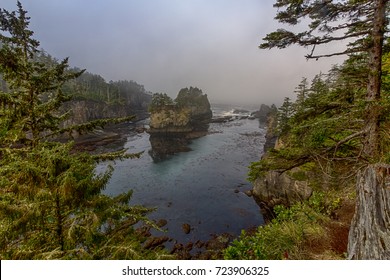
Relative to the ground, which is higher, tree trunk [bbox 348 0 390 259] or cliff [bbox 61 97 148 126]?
cliff [bbox 61 97 148 126]

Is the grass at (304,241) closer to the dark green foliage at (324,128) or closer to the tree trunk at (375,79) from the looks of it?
the dark green foliage at (324,128)

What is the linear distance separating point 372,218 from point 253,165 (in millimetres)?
2934

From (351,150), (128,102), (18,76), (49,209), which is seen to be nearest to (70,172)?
(49,209)

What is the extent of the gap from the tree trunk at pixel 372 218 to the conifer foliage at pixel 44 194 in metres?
4.41

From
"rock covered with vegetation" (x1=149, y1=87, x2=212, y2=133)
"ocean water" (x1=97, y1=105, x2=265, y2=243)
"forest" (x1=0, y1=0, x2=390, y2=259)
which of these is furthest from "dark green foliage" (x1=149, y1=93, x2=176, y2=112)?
"forest" (x1=0, y1=0, x2=390, y2=259)

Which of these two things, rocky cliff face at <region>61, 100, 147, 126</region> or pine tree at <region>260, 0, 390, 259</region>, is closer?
pine tree at <region>260, 0, 390, 259</region>

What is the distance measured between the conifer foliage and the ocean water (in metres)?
13.8

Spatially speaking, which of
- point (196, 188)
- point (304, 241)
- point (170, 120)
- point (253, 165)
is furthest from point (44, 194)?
point (170, 120)

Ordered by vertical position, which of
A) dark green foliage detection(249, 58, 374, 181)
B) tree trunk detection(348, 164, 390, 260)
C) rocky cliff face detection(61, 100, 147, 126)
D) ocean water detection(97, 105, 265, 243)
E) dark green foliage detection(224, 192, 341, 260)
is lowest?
ocean water detection(97, 105, 265, 243)

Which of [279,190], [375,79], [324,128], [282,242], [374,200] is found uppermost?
[375,79]

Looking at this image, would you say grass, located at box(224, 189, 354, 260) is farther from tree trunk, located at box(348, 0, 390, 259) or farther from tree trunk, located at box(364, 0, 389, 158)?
tree trunk, located at box(364, 0, 389, 158)

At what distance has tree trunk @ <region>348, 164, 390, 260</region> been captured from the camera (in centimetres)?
385

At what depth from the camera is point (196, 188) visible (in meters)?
26.8

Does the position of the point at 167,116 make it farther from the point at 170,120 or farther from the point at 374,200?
the point at 374,200
